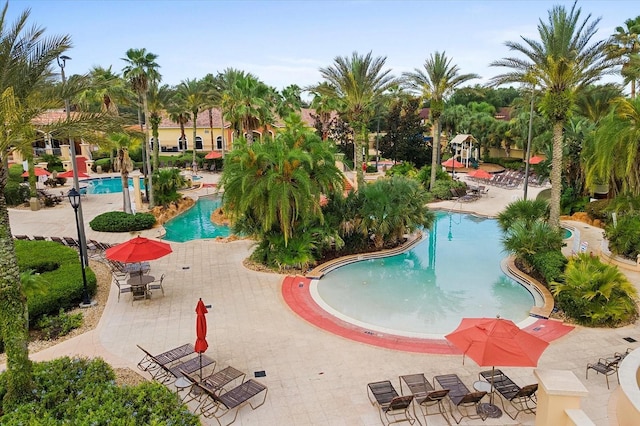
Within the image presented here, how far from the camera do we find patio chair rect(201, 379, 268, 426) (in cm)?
898

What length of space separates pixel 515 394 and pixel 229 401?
5603 millimetres

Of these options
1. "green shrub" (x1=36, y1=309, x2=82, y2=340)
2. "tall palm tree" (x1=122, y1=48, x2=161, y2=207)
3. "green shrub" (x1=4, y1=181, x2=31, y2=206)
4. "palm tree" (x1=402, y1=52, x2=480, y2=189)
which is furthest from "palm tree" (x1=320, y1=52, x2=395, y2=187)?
"green shrub" (x1=4, y1=181, x2=31, y2=206)

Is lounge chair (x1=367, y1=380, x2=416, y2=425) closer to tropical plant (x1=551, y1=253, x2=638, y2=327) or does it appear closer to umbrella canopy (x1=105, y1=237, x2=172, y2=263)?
tropical plant (x1=551, y1=253, x2=638, y2=327)

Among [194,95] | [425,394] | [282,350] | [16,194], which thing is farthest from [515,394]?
[194,95]

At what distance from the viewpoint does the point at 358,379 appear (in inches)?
413

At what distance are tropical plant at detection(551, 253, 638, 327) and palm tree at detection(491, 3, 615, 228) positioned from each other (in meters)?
7.67

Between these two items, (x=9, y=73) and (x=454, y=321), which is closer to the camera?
(x=9, y=73)

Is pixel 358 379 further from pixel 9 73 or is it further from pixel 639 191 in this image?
pixel 639 191

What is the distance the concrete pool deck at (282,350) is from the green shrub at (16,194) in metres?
20.6

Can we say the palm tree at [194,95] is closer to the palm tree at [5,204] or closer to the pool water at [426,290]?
the pool water at [426,290]

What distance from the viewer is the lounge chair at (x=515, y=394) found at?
30.1ft

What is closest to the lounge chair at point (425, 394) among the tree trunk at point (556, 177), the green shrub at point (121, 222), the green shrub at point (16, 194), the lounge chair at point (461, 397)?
the lounge chair at point (461, 397)

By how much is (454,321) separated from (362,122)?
654 inches

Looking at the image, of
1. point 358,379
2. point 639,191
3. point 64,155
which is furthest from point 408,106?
point 358,379
